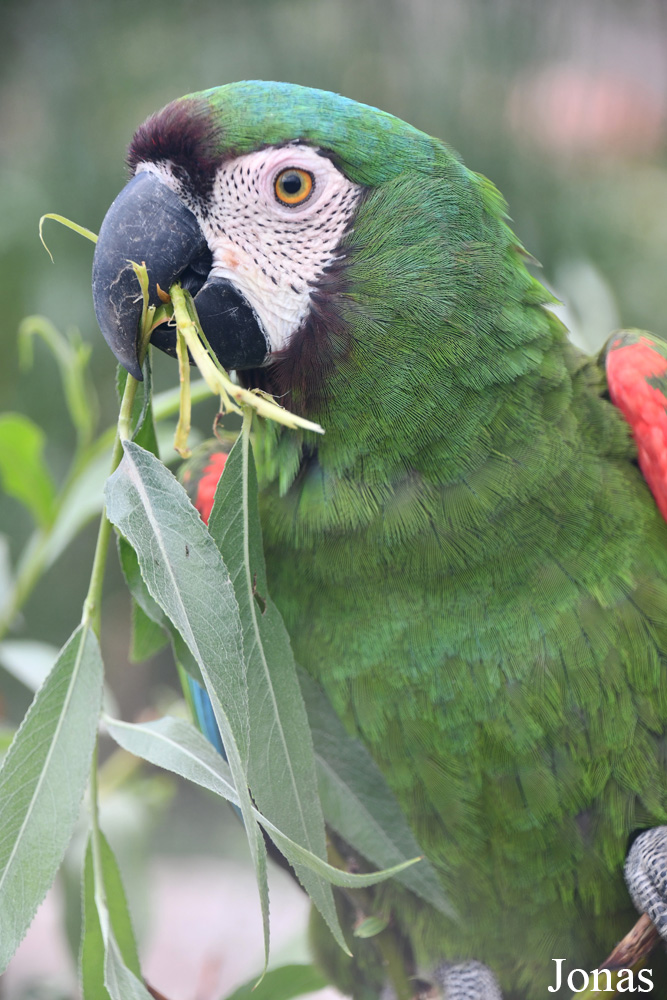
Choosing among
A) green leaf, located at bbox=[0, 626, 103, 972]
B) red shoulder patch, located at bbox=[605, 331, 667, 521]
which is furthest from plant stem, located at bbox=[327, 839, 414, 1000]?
red shoulder patch, located at bbox=[605, 331, 667, 521]

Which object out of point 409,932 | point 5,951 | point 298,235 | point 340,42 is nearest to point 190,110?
point 298,235

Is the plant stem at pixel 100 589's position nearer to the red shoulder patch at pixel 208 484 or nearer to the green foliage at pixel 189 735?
the green foliage at pixel 189 735

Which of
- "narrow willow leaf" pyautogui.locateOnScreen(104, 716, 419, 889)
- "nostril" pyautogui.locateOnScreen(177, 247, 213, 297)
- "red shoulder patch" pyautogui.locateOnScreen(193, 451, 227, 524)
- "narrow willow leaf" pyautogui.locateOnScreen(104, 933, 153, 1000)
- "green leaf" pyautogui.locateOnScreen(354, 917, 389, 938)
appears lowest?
"green leaf" pyautogui.locateOnScreen(354, 917, 389, 938)

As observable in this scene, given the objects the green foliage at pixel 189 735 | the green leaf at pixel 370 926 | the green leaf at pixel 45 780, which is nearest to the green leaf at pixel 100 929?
the green foliage at pixel 189 735

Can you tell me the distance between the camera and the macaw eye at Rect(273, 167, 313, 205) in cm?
66

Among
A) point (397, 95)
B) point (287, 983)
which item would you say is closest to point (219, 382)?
point (287, 983)

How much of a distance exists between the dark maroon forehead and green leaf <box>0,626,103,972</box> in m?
0.37

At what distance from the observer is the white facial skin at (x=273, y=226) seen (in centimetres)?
66

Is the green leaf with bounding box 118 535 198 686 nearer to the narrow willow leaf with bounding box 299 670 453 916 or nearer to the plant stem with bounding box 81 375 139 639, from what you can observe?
the plant stem with bounding box 81 375 139 639

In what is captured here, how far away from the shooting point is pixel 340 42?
1.84 meters

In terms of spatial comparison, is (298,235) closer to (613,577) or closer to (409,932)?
(613,577)

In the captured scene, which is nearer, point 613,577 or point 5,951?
point 5,951

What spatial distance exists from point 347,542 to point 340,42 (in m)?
1.54

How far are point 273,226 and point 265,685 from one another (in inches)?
14.4
